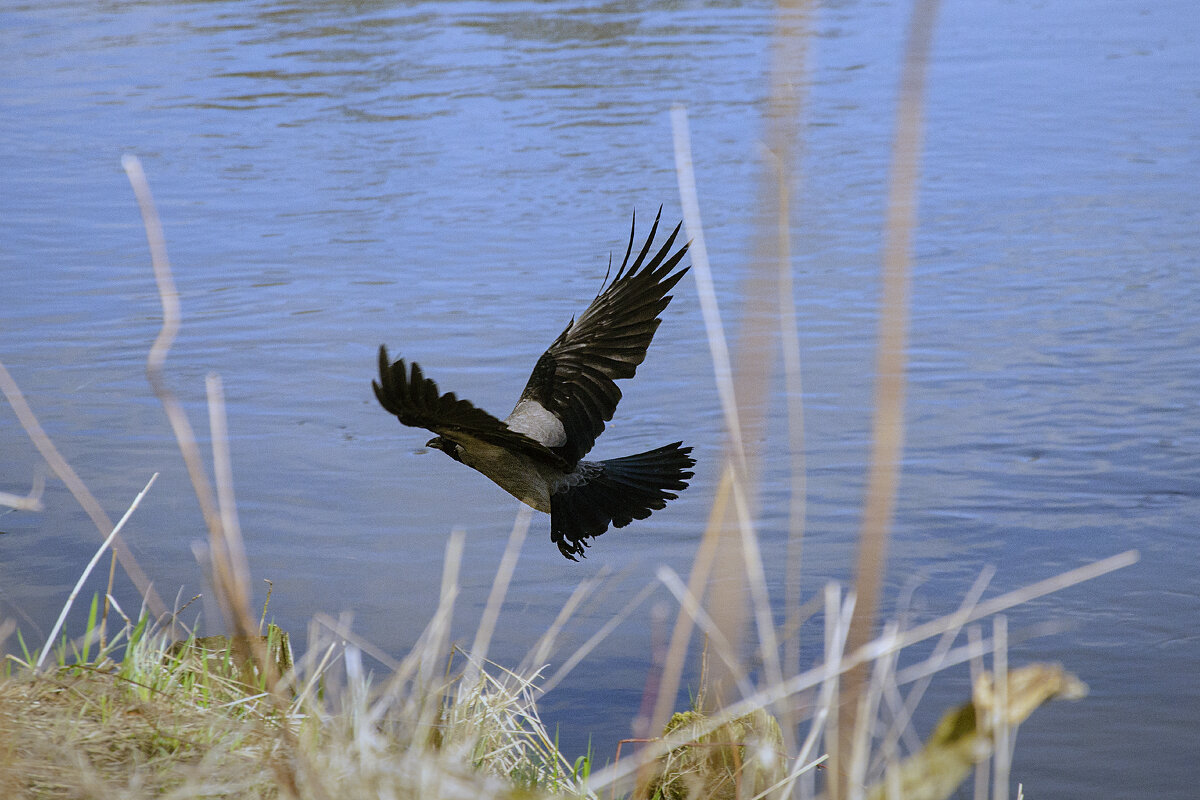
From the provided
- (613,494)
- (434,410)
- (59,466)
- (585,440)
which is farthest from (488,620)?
(585,440)

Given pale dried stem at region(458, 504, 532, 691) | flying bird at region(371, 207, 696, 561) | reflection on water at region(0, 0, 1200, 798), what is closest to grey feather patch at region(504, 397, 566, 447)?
flying bird at region(371, 207, 696, 561)

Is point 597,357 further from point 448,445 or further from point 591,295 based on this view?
point 591,295

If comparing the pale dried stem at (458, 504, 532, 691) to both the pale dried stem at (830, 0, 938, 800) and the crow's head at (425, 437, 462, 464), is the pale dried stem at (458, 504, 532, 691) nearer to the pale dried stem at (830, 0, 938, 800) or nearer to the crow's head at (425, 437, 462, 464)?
the crow's head at (425, 437, 462, 464)

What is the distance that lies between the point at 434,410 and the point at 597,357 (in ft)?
3.31

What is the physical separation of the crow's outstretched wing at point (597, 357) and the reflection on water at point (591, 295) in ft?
2.78

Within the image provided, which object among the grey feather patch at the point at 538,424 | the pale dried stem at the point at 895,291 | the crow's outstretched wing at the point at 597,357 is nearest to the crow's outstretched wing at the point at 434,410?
the grey feather patch at the point at 538,424

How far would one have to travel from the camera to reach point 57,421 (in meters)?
5.71

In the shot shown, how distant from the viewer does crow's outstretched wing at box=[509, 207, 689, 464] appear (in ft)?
11.3

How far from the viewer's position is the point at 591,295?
691cm

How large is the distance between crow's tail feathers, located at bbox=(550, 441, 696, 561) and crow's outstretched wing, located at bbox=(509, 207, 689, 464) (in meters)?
0.08

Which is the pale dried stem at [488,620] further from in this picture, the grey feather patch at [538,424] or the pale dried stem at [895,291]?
the pale dried stem at [895,291]

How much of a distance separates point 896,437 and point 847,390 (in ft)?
15.3

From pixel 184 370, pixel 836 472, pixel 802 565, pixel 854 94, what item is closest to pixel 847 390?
pixel 836 472

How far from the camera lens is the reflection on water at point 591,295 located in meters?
4.31
